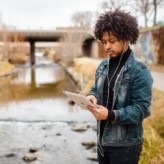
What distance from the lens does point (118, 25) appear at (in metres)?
2.67

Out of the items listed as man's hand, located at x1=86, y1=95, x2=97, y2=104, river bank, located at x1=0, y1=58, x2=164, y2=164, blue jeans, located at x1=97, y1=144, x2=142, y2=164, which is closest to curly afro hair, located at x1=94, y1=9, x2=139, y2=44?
man's hand, located at x1=86, y1=95, x2=97, y2=104

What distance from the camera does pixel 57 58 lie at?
2323 inches

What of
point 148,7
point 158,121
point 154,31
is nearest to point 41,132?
point 158,121

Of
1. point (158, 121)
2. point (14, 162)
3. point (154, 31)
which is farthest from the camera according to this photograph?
point (154, 31)

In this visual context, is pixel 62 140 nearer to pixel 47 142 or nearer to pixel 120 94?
pixel 47 142

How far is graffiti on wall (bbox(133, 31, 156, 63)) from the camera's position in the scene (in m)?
20.1

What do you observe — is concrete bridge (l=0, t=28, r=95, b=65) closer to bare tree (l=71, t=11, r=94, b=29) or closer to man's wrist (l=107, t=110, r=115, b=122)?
bare tree (l=71, t=11, r=94, b=29)

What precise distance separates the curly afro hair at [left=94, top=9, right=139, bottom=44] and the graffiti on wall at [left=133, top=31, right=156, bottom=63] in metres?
17.3

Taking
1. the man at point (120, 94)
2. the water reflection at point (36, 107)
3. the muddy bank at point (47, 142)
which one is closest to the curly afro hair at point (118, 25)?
the man at point (120, 94)

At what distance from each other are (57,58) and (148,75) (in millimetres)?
56628

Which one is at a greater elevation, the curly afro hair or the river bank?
the curly afro hair

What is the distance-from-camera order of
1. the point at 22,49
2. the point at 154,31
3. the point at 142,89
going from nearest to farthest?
the point at 142,89 → the point at 154,31 → the point at 22,49

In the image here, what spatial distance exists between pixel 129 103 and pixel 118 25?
1.86 feet

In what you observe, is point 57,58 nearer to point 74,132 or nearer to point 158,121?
point 74,132
